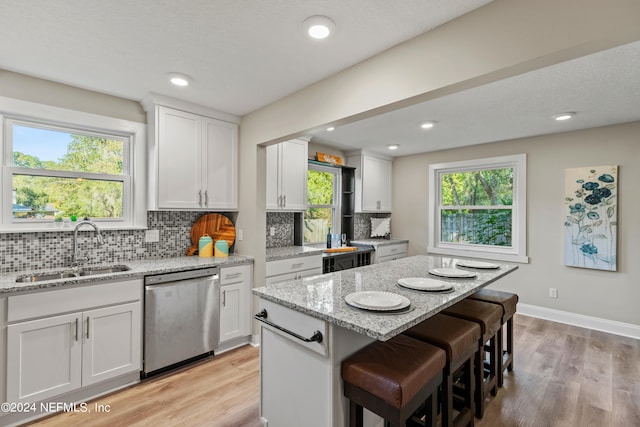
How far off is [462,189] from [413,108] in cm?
241

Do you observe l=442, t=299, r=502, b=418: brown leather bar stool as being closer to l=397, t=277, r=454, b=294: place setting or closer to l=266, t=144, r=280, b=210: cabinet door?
l=397, t=277, r=454, b=294: place setting

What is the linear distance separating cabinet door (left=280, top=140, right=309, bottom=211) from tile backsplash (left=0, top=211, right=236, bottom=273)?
0.71 metres

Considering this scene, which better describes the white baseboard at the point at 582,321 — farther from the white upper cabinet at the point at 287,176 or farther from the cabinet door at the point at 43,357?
the cabinet door at the point at 43,357

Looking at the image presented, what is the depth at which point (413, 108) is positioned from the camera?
9.56 ft

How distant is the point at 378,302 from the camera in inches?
59.1

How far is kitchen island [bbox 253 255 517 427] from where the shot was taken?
4.50 feet

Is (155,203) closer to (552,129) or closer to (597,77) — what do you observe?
(597,77)

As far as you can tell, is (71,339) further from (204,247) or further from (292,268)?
(292,268)

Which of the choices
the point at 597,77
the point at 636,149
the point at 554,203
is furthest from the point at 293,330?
the point at 636,149

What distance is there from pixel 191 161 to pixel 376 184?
3.17m

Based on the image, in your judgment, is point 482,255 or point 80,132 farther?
point 482,255

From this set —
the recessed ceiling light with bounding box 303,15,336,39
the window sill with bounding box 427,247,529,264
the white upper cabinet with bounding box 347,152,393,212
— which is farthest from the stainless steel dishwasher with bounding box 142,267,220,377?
the window sill with bounding box 427,247,529,264

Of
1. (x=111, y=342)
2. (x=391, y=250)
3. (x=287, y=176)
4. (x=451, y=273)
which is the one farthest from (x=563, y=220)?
(x=111, y=342)

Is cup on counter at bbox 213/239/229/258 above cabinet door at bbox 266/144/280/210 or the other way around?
the other way around
